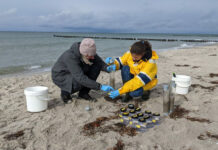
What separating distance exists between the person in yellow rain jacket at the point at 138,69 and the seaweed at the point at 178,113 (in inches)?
26.6

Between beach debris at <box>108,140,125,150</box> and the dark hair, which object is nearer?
beach debris at <box>108,140,125,150</box>

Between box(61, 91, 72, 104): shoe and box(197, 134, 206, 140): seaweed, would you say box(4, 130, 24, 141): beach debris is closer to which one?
box(61, 91, 72, 104): shoe

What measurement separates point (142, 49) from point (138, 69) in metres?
0.46

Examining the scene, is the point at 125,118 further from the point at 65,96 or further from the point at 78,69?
the point at 65,96

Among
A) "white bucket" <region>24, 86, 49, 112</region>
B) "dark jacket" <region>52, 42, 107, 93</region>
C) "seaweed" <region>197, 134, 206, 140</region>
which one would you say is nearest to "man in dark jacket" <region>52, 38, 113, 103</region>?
"dark jacket" <region>52, 42, 107, 93</region>

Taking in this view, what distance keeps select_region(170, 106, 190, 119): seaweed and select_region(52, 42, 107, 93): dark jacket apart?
134cm

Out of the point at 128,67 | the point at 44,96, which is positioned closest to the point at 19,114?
the point at 44,96

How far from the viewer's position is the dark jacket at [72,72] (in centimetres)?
311

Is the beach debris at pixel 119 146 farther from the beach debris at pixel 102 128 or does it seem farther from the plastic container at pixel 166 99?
the plastic container at pixel 166 99

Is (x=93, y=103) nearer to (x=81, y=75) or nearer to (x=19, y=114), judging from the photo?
(x=81, y=75)

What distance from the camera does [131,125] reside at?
278 centimetres

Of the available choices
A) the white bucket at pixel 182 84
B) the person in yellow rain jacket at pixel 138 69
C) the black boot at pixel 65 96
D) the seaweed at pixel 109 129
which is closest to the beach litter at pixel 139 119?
the seaweed at pixel 109 129

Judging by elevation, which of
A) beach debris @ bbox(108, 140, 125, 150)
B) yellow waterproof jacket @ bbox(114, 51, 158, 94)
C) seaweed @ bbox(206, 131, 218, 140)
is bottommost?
beach debris @ bbox(108, 140, 125, 150)

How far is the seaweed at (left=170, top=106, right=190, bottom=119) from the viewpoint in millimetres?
3055
